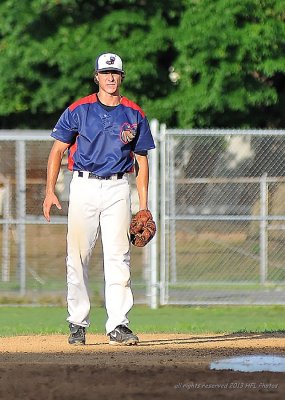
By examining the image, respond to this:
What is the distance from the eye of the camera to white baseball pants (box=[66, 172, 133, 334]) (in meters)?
9.86

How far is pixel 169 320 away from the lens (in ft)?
46.1

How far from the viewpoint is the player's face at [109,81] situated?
32.2 ft

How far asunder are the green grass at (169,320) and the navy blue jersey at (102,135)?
2.63 metres

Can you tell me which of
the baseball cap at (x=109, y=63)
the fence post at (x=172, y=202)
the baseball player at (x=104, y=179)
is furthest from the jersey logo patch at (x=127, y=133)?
the fence post at (x=172, y=202)

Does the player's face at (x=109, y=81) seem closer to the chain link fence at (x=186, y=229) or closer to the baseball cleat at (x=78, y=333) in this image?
the baseball cleat at (x=78, y=333)

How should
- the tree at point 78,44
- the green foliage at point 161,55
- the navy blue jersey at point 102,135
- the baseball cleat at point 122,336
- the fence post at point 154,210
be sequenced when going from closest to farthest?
1. the navy blue jersey at point 102,135
2. the baseball cleat at point 122,336
3. the fence post at point 154,210
4. the green foliage at point 161,55
5. the tree at point 78,44

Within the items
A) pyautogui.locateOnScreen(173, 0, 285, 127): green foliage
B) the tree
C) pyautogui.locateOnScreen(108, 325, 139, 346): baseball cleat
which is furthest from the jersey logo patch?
the tree

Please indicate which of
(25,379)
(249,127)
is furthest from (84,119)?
(249,127)

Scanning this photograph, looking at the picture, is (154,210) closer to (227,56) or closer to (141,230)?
(227,56)

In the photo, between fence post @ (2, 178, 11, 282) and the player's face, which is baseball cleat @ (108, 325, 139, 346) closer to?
the player's face

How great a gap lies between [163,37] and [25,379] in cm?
1118

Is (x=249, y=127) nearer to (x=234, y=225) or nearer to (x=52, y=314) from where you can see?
(x=234, y=225)

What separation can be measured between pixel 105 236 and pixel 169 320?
4308 mm

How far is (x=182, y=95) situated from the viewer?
18.3 m
